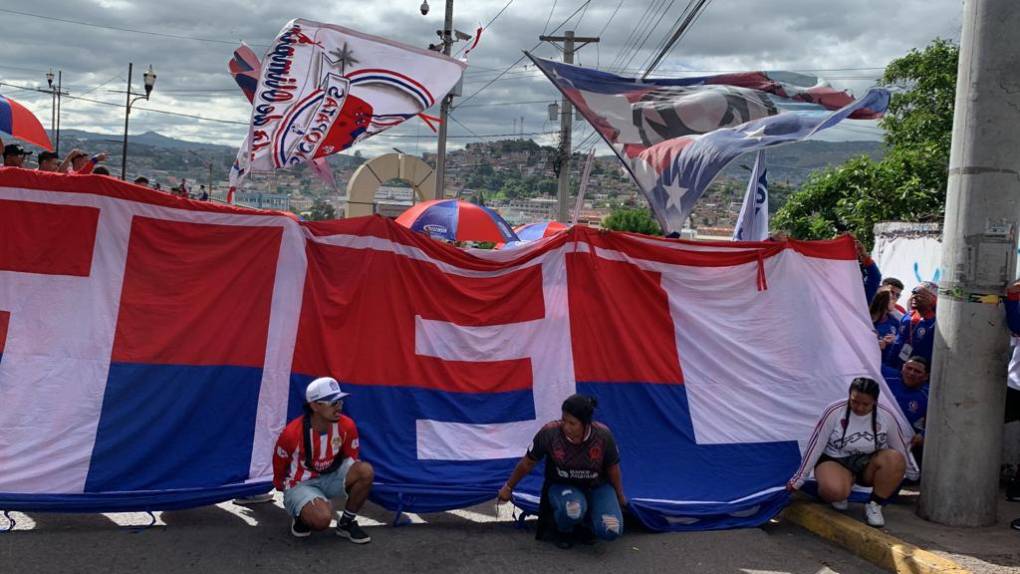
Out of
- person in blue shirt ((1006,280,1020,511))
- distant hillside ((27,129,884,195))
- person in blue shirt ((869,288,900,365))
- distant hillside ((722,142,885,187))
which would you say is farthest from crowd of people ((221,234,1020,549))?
distant hillside ((27,129,884,195))

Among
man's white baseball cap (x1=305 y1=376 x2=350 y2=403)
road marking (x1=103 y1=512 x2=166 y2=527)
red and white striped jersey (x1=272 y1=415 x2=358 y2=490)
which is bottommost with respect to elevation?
road marking (x1=103 y1=512 x2=166 y2=527)

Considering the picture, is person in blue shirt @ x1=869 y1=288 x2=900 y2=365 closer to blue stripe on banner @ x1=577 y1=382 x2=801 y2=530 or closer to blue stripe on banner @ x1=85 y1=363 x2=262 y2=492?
blue stripe on banner @ x1=577 y1=382 x2=801 y2=530

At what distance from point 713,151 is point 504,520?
321cm

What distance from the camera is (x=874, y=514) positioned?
5734 mm

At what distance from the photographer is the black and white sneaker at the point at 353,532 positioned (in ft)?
17.5

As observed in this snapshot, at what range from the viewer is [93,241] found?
18.3 feet

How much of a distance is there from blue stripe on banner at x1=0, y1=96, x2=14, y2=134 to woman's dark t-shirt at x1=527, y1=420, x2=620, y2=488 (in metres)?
6.57

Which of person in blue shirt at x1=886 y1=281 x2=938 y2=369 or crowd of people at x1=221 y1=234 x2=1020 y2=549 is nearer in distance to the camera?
crowd of people at x1=221 y1=234 x2=1020 y2=549

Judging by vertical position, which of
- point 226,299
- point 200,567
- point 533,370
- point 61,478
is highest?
point 226,299

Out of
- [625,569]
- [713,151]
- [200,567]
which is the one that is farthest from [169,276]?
[713,151]

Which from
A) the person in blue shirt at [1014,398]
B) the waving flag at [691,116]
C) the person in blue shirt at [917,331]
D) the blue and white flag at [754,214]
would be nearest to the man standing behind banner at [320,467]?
the waving flag at [691,116]

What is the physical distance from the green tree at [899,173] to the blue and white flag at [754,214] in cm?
949

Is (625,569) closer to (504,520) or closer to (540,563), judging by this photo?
(540,563)

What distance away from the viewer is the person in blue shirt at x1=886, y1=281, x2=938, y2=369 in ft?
22.1
